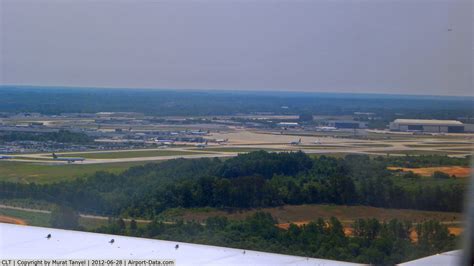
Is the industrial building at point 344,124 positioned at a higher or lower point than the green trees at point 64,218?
higher

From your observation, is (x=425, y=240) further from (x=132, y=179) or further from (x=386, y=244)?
(x=132, y=179)

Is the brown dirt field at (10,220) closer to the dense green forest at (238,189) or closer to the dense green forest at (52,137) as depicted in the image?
the dense green forest at (238,189)

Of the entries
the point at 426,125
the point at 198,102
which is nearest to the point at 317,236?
the point at 426,125

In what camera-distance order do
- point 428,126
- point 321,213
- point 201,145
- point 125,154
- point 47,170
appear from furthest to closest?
point 201,145 → point 428,126 → point 125,154 → point 47,170 → point 321,213

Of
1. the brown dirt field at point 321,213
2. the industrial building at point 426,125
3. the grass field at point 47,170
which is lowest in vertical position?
the brown dirt field at point 321,213

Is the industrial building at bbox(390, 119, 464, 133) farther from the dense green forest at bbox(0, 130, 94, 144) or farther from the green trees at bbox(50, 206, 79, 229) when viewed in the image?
the green trees at bbox(50, 206, 79, 229)

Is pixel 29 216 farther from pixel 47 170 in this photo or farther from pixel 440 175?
pixel 440 175

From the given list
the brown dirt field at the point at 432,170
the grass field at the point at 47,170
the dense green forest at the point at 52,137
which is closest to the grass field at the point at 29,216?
the grass field at the point at 47,170
